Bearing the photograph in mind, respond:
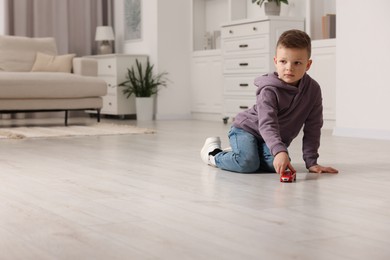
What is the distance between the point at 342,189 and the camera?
7.54 feet

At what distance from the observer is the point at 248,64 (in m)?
6.31

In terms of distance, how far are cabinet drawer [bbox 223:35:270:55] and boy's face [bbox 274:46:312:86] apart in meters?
3.36

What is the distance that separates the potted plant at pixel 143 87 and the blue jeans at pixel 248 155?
4.66 meters

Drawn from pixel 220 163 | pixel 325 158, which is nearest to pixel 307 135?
pixel 220 163

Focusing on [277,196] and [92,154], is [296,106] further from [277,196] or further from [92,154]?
[92,154]

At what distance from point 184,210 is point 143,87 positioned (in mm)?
5567

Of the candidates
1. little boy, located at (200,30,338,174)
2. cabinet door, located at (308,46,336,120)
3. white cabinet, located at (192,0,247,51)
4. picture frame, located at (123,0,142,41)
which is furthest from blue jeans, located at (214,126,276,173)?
picture frame, located at (123,0,142,41)

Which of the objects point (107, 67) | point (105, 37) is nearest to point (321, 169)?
point (107, 67)

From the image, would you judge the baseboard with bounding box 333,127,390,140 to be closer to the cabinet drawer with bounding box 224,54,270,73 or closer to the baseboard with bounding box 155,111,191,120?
the cabinet drawer with bounding box 224,54,270,73

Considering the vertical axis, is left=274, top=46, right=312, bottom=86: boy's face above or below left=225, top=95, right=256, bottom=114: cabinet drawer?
above

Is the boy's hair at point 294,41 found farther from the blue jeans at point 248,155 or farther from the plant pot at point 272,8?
the plant pot at point 272,8

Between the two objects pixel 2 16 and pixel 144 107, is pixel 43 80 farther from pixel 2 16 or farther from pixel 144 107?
pixel 2 16

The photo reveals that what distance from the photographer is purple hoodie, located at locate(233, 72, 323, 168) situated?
2637 mm

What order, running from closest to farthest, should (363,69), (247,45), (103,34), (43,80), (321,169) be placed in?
(321,169)
(363,69)
(43,80)
(247,45)
(103,34)
